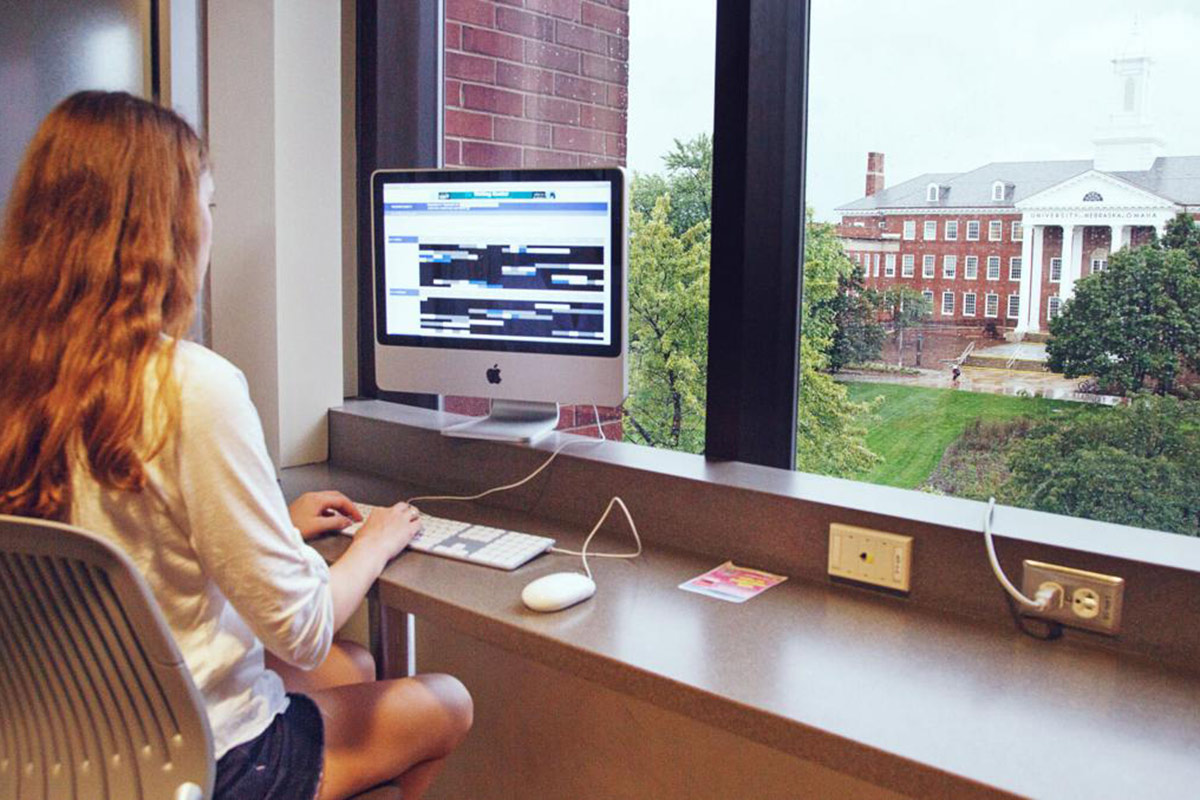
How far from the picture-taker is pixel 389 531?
1.59 meters

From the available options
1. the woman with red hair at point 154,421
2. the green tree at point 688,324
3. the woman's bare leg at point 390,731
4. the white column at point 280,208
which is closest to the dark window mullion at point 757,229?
the green tree at point 688,324

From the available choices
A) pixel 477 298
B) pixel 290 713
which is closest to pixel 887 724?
pixel 290 713

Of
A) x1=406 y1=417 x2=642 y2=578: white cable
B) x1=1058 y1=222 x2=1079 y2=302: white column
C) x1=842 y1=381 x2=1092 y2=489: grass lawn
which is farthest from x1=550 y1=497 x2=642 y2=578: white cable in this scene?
x1=1058 y1=222 x2=1079 y2=302: white column

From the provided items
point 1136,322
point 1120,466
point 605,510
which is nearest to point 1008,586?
Result: point 1120,466

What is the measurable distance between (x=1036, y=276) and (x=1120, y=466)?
12.5 inches

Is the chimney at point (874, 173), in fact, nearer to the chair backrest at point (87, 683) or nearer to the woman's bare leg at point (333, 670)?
the woman's bare leg at point (333, 670)

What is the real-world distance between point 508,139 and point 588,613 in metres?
1.47

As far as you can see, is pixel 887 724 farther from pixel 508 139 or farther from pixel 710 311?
pixel 508 139

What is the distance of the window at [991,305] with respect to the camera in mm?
1638

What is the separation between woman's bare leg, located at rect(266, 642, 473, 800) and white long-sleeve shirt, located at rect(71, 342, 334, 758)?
0.13 metres

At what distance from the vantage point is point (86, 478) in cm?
110

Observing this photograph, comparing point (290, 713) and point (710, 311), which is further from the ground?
point (710, 311)

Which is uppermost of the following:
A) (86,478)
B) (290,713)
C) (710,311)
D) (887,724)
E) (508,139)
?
(508,139)

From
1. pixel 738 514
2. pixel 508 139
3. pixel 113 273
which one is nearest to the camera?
pixel 113 273
